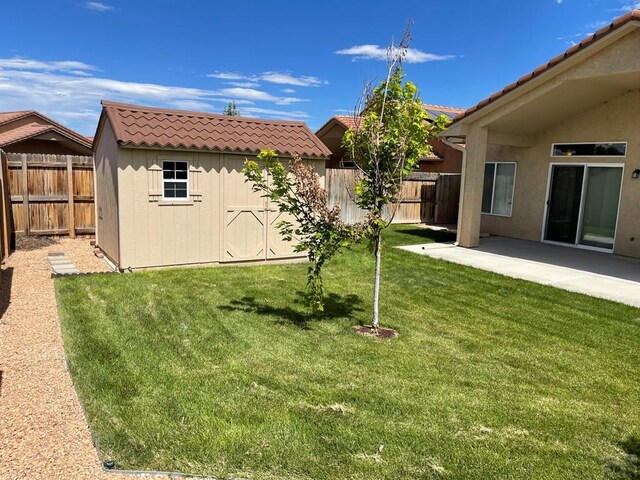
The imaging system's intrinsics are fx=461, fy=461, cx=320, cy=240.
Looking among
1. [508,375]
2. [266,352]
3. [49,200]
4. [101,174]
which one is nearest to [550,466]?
[508,375]

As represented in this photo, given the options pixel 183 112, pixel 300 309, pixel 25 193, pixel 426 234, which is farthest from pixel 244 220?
pixel 426 234

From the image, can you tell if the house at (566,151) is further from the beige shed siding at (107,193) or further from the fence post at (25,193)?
the fence post at (25,193)

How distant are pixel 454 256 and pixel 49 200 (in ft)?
35.7

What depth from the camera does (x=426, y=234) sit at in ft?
50.3

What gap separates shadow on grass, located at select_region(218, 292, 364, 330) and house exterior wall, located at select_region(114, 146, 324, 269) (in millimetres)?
2683

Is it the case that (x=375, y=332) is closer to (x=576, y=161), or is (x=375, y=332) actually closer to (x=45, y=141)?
(x=576, y=161)

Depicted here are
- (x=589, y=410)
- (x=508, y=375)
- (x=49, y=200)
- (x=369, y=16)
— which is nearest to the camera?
(x=589, y=410)

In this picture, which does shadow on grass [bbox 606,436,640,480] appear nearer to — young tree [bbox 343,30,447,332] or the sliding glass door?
young tree [bbox 343,30,447,332]

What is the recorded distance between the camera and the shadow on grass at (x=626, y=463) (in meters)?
3.21

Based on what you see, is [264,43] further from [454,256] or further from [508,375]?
[508,375]

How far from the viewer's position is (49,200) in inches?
496

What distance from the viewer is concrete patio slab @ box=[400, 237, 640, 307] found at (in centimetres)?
871

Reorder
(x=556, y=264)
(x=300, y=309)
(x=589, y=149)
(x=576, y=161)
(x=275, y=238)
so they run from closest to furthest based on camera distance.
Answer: (x=300, y=309)
(x=275, y=238)
(x=556, y=264)
(x=589, y=149)
(x=576, y=161)

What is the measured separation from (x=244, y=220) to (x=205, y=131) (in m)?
2.04
